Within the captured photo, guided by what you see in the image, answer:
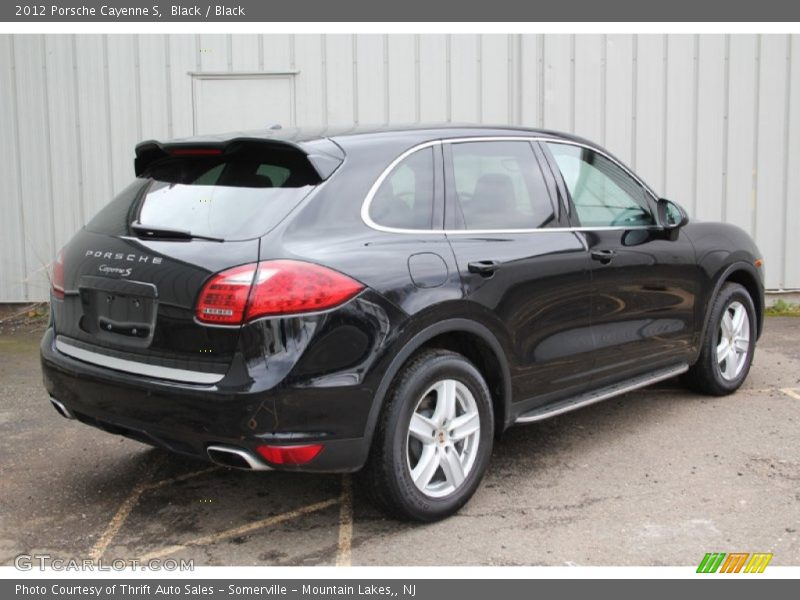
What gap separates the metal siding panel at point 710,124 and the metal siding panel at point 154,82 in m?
5.49

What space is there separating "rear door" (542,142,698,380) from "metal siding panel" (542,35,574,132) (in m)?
4.16

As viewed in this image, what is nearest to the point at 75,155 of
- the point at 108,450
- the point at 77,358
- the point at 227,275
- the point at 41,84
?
the point at 41,84

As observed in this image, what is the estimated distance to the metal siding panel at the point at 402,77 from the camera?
964 cm

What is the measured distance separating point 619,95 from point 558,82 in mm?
651

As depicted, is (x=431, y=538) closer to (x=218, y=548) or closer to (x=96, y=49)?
(x=218, y=548)

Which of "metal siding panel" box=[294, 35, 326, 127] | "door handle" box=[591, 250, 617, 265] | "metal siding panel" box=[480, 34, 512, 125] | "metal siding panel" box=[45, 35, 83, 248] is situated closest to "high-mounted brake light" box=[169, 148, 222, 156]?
"door handle" box=[591, 250, 617, 265]

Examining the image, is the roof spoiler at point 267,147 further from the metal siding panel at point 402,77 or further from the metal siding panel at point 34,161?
the metal siding panel at point 34,161

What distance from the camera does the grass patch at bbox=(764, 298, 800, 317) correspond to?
9812mm

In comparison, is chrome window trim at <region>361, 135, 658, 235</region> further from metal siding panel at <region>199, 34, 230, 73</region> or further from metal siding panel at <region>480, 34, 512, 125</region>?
metal siding panel at <region>199, 34, 230, 73</region>

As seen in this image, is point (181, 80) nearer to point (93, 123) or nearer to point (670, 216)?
point (93, 123)

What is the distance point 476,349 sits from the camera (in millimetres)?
4543

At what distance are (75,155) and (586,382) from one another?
263 inches

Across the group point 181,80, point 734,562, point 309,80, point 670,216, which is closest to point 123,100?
point 181,80

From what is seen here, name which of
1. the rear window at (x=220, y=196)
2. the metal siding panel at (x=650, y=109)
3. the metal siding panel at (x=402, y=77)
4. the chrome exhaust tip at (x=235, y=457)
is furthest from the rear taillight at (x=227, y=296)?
the metal siding panel at (x=650, y=109)
